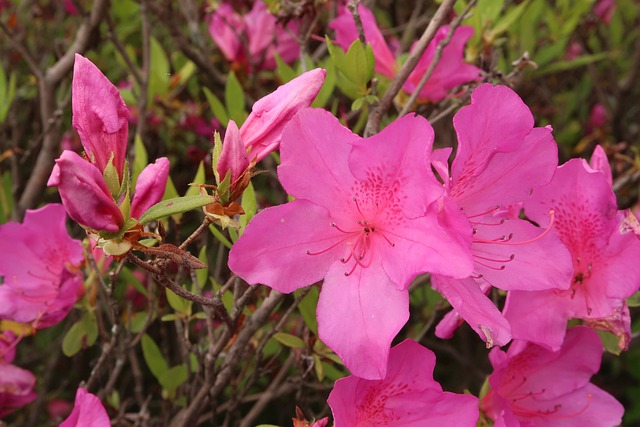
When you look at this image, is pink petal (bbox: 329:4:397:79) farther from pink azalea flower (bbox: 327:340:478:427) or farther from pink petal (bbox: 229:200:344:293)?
pink azalea flower (bbox: 327:340:478:427)

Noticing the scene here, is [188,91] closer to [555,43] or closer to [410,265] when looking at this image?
[555,43]

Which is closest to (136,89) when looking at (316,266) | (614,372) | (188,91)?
(188,91)

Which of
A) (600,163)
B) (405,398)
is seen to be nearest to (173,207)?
(405,398)

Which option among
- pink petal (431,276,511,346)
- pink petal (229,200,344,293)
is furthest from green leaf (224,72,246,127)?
pink petal (431,276,511,346)

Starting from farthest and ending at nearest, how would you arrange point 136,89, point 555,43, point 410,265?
point 555,43 → point 136,89 → point 410,265

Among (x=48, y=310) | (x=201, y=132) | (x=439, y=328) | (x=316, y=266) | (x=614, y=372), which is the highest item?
(x=316, y=266)

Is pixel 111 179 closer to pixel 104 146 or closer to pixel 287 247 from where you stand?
pixel 104 146

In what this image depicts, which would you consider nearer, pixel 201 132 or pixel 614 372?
pixel 201 132

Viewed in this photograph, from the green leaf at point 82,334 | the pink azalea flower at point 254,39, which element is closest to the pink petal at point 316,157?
the green leaf at point 82,334
